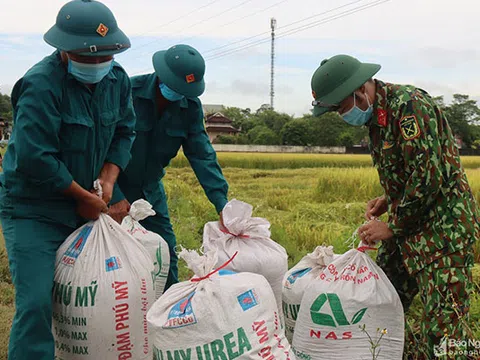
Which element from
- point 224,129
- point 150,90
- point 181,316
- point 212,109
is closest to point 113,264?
point 181,316

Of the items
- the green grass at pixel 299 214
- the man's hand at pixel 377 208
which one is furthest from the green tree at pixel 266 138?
the man's hand at pixel 377 208

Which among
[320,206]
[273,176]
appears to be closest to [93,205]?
[320,206]

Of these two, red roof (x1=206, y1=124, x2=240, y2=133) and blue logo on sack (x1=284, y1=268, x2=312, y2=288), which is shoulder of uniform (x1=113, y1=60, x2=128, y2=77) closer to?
blue logo on sack (x1=284, y1=268, x2=312, y2=288)

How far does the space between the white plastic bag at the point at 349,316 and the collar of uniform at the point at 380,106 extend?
576 mm

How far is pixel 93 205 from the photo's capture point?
7.82 feet

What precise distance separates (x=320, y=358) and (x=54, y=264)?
114 centimetres

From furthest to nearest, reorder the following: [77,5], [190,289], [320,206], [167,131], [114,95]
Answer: [320,206] < [167,131] < [114,95] < [77,5] < [190,289]

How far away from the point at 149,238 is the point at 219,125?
152 ft

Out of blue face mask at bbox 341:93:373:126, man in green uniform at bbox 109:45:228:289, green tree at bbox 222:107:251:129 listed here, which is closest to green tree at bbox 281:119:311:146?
green tree at bbox 222:107:251:129

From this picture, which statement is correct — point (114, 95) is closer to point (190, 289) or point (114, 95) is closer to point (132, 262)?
point (132, 262)

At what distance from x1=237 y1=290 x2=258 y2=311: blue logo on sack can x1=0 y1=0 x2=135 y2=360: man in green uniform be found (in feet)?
2.51

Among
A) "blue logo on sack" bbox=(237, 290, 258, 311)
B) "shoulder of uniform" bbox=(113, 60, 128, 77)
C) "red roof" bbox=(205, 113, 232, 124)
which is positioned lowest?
"red roof" bbox=(205, 113, 232, 124)

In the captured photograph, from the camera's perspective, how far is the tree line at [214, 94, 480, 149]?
30453 millimetres

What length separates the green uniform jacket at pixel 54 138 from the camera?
2166mm
